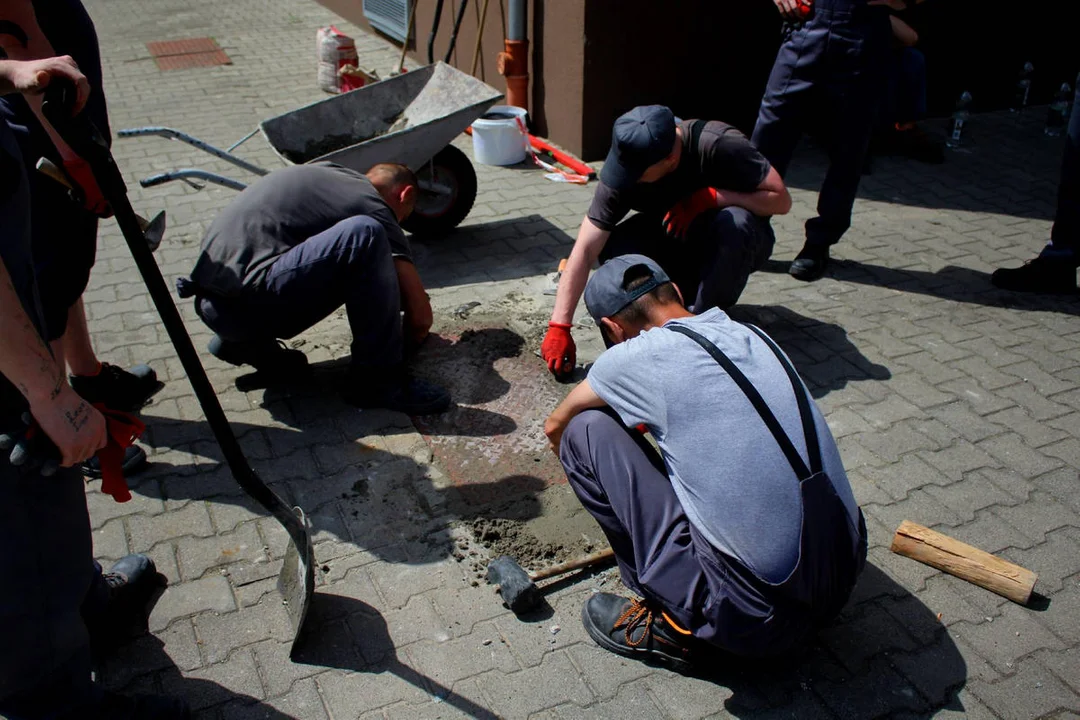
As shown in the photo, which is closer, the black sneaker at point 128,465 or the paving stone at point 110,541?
the paving stone at point 110,541

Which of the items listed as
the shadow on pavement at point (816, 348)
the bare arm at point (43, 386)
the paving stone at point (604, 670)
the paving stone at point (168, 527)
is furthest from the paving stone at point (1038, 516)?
the bare arm at point (43, 386)

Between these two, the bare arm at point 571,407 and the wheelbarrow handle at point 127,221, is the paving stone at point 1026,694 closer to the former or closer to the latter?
the bare arm at point 571,407

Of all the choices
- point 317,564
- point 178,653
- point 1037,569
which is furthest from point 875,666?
point 178,653

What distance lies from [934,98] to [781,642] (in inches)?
258

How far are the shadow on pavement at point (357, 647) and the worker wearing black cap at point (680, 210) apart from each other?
1507mm

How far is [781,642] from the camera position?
2424 millimetres

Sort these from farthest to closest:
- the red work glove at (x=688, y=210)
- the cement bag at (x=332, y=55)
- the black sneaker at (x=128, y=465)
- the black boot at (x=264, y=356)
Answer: the cement bag at (x=332, y=55), the red work glove at (x=688, y=210), the black boot at (x=264, y=356), the black sneaker at (x=128, y=465)

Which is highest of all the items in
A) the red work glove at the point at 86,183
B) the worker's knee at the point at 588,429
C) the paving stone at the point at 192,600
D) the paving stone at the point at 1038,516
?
the red work glove at the point at 86,183

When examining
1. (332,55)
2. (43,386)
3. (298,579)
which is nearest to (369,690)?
(298,579)

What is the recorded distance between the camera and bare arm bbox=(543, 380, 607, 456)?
273 centimetres

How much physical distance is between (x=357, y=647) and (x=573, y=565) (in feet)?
2.47

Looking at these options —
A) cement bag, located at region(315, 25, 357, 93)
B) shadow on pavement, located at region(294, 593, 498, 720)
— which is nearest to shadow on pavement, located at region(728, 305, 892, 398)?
shadow on pavement, located at region(294, 593, 498, 720)

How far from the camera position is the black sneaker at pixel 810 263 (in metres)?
5.05

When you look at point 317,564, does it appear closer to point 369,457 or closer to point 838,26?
point 369,457
